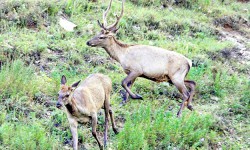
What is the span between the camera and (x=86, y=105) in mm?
7730

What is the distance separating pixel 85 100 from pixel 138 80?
3.08 m

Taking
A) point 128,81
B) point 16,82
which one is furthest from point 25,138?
point 128,81

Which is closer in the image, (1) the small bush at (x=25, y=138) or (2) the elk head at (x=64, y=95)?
(1) the small bush at (x=25, y=138)

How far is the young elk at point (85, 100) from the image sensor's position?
292 inches

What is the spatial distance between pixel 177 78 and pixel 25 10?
3.77m

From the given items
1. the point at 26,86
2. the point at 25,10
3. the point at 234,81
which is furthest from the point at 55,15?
the point at 234,81

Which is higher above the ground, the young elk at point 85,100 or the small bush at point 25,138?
the young elk at point 85,100

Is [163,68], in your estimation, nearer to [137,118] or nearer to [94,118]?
[137,118]

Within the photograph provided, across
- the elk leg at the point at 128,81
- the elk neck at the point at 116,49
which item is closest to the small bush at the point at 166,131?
the elk leg at the point at 128,81

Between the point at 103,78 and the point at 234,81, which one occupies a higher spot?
the point at 103,78

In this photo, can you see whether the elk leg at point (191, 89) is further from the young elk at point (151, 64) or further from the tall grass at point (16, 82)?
the tall grass at point (16, 82)

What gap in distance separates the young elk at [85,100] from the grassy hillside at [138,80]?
1.25 ft

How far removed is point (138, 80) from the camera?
10.7 m

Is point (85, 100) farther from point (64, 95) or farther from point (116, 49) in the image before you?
point (116, 49)
